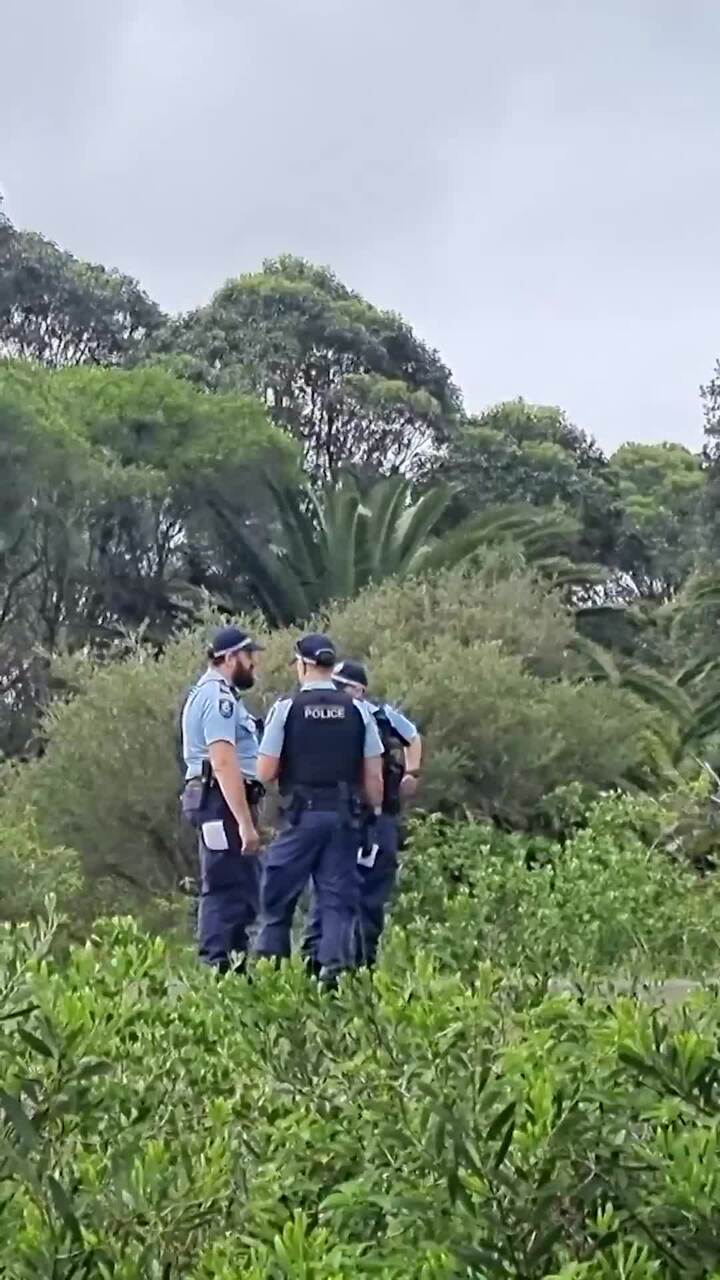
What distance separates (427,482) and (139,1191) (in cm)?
3157

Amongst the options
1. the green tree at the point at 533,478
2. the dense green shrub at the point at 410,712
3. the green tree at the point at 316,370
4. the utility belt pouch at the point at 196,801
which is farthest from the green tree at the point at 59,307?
the utility belt pouch at the point at 196,801

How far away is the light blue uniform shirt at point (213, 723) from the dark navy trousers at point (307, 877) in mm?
374

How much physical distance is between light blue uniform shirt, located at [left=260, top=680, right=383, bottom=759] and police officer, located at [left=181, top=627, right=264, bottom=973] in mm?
139

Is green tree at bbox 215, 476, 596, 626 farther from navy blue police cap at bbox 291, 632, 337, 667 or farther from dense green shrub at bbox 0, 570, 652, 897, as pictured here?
navy blue police cap at bbox 291, 632, 337, 667

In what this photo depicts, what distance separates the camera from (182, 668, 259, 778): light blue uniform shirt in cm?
745

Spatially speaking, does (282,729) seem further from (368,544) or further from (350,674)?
(368,544)

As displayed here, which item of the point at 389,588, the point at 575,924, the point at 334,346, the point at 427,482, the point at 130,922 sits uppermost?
the point at 334,346

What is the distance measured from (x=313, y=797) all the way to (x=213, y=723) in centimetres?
50

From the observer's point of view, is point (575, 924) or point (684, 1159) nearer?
point (684, 1159)

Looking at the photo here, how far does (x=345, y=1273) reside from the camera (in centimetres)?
191

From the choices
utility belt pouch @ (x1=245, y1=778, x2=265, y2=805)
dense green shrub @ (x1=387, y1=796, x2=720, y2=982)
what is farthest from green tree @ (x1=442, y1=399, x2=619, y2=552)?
utility belt pouch @ (x1=245, y1=778, x2=265, y2=805)

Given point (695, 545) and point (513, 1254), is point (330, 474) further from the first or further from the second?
point (513, 1254)

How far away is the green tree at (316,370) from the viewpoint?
1303 inches

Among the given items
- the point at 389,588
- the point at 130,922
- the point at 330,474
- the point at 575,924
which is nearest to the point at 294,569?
the point at 389,588
